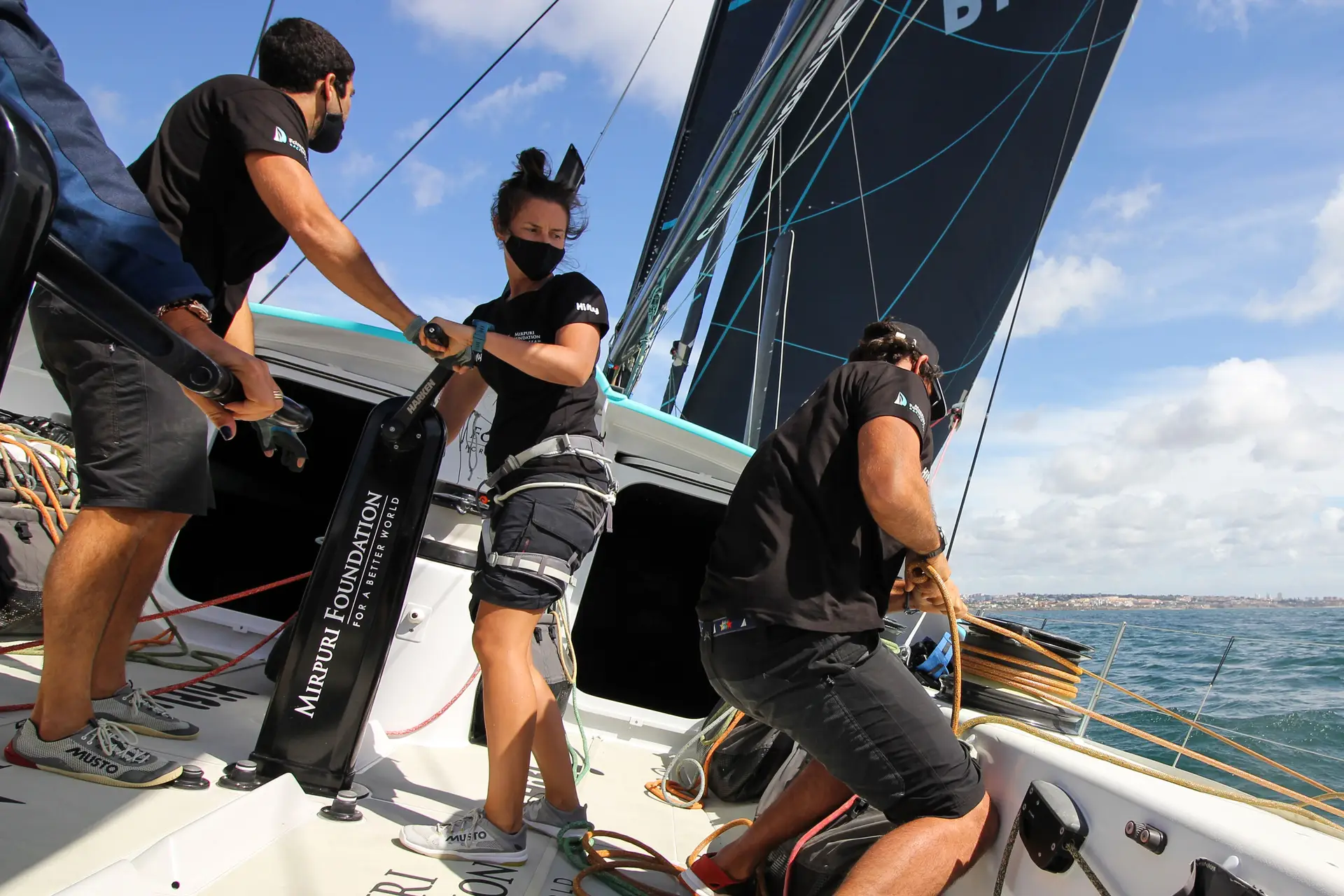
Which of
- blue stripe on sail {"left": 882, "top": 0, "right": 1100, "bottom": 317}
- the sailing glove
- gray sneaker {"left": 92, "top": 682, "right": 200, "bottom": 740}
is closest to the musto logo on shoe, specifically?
gray sneaker {"left": 92, "top": 682, "right": 200, "bottom": 740}

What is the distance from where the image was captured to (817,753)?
176 centimetres

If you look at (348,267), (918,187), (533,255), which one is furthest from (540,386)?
(918,187)

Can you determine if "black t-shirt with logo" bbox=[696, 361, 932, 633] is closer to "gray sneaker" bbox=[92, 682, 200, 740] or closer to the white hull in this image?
the white hull

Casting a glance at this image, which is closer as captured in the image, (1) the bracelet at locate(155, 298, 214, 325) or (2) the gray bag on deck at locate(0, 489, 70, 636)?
(1) the bracelet at locate(155, 298, 214, 325)

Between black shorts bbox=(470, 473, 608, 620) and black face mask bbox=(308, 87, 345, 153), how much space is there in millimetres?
920

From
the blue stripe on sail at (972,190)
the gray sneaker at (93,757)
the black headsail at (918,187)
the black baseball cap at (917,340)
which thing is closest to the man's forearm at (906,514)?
the black baseball cap at (917,340)

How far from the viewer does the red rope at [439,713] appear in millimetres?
2975

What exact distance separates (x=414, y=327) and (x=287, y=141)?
1.43 feet

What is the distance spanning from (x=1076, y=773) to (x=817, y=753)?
0.52m

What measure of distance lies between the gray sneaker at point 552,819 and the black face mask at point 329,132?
1678 millimetres

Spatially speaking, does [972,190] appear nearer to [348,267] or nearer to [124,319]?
[348,267]

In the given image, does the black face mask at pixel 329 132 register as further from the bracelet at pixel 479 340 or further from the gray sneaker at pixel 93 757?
the gray sneaker at pixel 93 757

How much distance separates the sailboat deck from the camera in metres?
1.53

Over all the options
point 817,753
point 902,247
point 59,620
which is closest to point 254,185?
point 59,620
